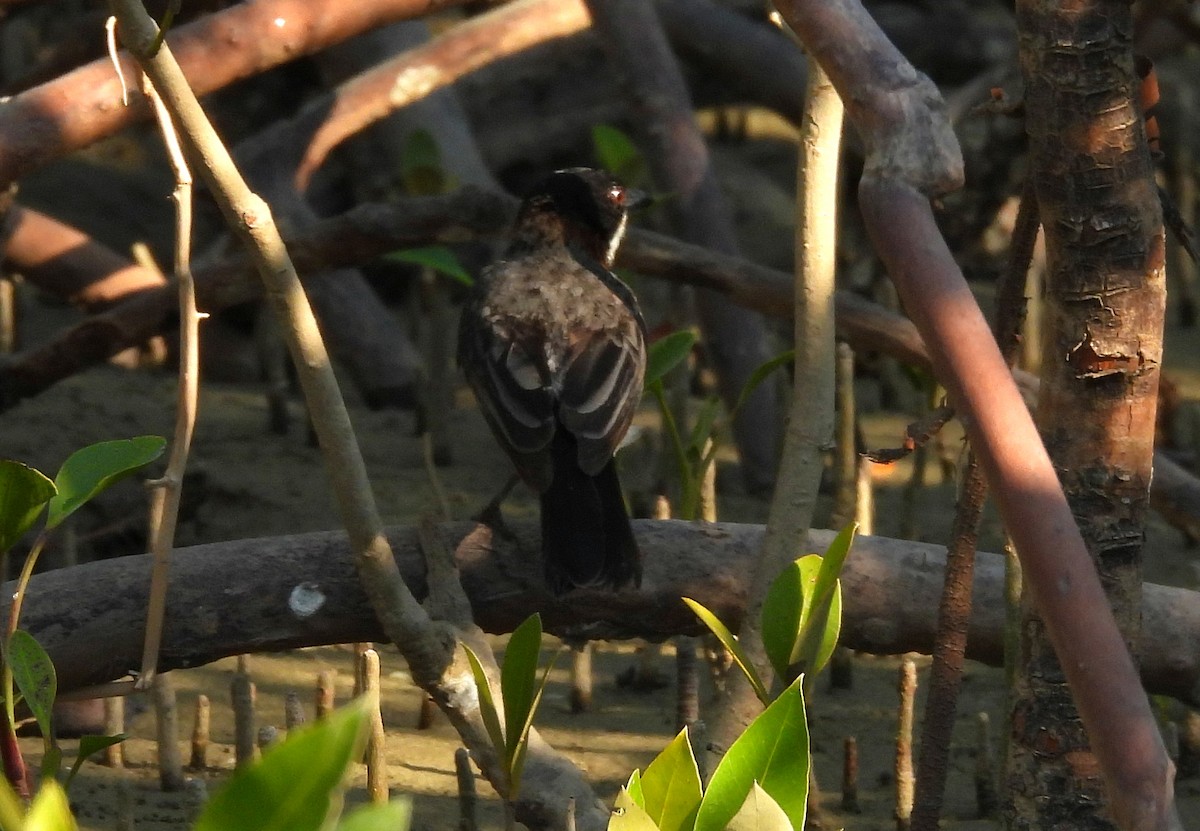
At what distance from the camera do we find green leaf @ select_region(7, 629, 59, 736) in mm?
2367

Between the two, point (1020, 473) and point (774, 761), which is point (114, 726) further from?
point (1020, 473)

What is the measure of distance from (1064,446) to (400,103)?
146 inches

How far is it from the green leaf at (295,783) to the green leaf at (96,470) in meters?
1.14

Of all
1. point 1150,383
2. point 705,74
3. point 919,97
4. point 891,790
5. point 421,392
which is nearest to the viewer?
point 919,97

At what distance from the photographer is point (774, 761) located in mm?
1883

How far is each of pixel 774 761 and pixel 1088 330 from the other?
800 mm

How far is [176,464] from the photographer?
7.61ft

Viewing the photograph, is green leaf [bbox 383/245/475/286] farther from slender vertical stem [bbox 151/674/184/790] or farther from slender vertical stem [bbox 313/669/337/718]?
slender vertical stem [bbox 151/674/184/790]

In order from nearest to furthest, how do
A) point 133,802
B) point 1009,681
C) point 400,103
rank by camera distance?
point 1009,681 → point 133,802 → point 400,103

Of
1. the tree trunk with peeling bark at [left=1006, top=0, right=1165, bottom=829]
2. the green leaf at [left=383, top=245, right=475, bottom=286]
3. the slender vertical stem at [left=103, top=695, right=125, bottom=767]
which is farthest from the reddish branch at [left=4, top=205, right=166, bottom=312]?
the tree trunk with peeling bark at [left=1006, top=0, right=1165, bottom=829]

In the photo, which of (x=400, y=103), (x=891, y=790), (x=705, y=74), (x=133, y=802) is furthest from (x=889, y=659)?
(x=705, y=74)

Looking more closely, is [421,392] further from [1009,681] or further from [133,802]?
[1009,681]

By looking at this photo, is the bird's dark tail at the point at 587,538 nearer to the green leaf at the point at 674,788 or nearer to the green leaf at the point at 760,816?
the green leaf at the point at 674,788

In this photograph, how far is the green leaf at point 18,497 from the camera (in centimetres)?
232
